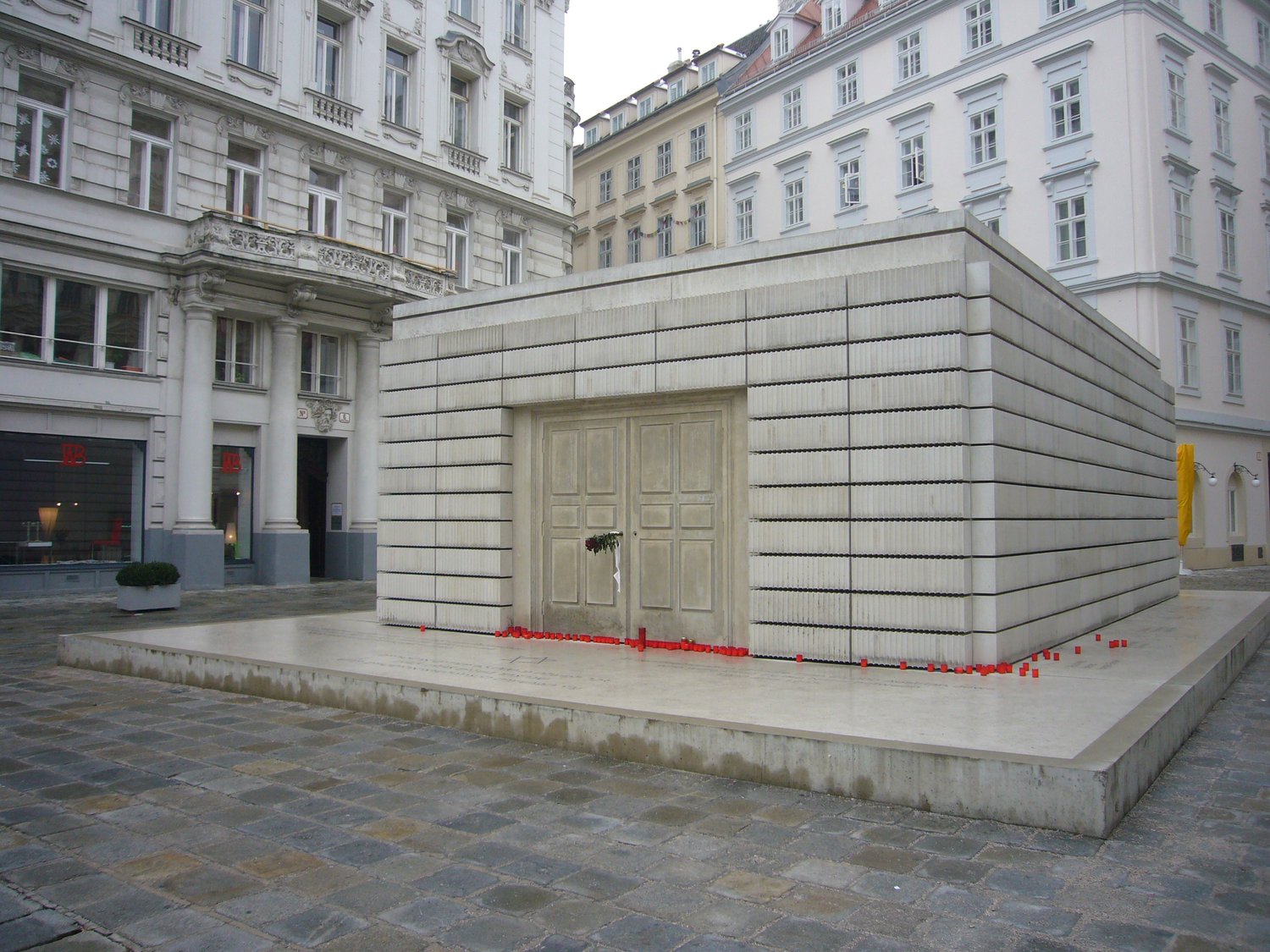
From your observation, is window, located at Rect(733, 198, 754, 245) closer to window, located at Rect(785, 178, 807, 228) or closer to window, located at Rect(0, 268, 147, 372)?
window, located at Rect(785, 178, 807, 228)

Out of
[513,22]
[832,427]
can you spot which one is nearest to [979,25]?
[513,22]

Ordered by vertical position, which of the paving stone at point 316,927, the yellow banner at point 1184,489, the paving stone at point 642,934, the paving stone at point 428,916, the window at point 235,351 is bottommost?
the paving stone at point 316,927

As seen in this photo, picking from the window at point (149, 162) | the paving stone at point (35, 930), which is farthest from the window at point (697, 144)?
the paving stone at point (35, 930)

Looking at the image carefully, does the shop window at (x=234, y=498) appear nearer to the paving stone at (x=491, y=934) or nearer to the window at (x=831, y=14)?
the paving stone at (x=491, y=934)

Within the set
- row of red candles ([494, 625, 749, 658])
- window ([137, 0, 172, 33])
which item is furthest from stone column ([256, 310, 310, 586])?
row of red candles ([494, 625, 749, 658])

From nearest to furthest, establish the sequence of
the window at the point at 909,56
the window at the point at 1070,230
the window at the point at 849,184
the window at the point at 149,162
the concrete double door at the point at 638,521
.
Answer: the concrete double door at the point at 638,521 < the window at the point at 149,162 < the window at the point at 1070,230 < the window at the point at 909,56 < the window at the point at 849,184

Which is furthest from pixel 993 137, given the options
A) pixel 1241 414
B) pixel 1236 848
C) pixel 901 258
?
pixel 1236 848

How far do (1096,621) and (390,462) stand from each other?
9577mm

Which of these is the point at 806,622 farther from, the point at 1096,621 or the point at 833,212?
the point at 833,212

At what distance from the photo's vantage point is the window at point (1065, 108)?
95.9ft

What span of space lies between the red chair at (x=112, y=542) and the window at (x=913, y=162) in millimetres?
27258

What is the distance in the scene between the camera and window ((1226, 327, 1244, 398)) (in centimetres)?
3114

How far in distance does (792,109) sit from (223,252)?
24695 millimetres

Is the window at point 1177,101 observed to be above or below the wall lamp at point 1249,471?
above
